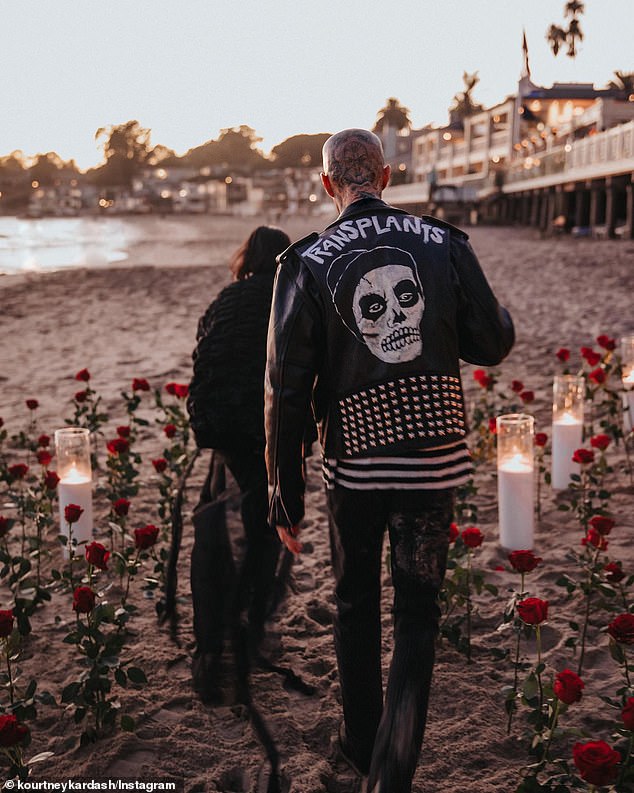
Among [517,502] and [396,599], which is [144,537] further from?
[517,502]

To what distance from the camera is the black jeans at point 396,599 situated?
220cm

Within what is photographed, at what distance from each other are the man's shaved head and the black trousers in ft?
4.27

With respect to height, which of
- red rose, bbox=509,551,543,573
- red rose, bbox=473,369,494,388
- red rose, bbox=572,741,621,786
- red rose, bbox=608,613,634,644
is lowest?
red rose, bbox=572,741,621,786

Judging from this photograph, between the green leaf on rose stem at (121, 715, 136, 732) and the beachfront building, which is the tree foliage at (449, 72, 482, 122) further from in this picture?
the green leaf on rose stem at (121, 715, 136, 732)

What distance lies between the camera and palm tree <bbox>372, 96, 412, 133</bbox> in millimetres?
115250

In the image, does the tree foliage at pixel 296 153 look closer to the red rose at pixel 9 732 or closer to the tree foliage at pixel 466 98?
the tree foliage at pixel 466 98

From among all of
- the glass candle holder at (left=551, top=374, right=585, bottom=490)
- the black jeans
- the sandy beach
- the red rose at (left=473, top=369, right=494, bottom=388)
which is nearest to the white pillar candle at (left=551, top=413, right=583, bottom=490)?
the glass candle holder at (left=551, top=374, right=585, bottom=490)

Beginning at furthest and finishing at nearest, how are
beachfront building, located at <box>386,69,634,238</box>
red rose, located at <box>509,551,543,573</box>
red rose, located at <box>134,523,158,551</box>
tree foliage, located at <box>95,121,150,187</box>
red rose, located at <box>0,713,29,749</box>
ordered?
tree foliage, located at <box>95,121,150,187</box> → beachfront building, located at <box>386,69,634,238</box> → red rose, located at <box>134,523,158,551</box> → red rose, located at <box>509,551,543,573</box> → red rose, located at <box>0,713,29,749</box>

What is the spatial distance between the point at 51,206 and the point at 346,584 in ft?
540

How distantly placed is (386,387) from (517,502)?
8.03 ft

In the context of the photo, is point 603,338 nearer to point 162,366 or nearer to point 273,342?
point 273,342

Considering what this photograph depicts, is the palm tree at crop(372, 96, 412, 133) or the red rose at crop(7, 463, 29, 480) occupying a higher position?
the palm tree at crop(372, 96, 412, 133)

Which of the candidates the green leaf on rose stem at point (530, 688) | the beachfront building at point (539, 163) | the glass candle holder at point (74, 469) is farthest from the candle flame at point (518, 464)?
the beachfront building at point (539, 163)

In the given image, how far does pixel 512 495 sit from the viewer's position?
4.46 meters
